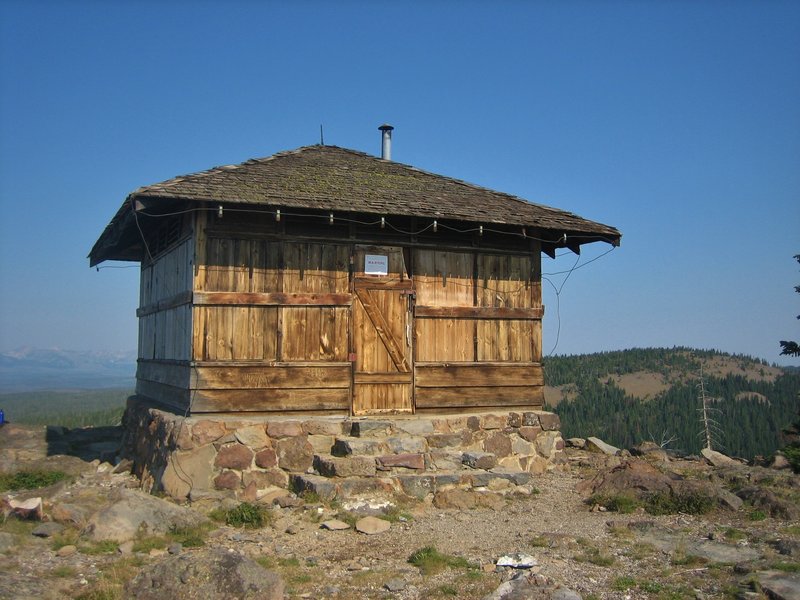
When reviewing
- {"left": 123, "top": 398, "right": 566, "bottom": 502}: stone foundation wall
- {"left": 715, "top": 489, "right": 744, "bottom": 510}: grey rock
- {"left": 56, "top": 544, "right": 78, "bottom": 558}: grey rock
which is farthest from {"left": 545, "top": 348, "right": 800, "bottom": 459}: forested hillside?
{"left": 56, "top": 544, "right": 78, "bottom": 558}: grey rock

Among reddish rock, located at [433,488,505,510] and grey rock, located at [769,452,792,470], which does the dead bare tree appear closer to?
grey rock, located at [769,452,792,470]

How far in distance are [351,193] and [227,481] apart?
484 centimetres

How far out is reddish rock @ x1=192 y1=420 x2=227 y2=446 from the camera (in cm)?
967

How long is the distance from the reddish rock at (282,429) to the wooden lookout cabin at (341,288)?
43 cm

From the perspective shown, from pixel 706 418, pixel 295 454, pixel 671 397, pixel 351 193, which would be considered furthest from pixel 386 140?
pixel 671 397

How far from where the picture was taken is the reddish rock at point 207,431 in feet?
31.7

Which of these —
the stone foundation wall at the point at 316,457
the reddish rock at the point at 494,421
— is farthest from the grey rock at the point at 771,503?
the reddish rock at the point at 494,421

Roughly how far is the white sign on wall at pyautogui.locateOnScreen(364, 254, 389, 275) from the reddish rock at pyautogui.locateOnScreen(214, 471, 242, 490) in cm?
380

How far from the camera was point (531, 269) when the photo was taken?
40.5 feet

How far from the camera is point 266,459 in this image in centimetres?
983

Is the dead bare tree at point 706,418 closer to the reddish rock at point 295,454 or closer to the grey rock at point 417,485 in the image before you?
the grey rock at point 417,485

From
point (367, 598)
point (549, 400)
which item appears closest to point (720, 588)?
point (367, 598)

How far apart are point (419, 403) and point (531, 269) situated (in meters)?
3.22

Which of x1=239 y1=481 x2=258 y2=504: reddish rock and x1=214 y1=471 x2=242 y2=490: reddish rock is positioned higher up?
x1=214 y1=471 x2=242 y2=490: reddish rock
